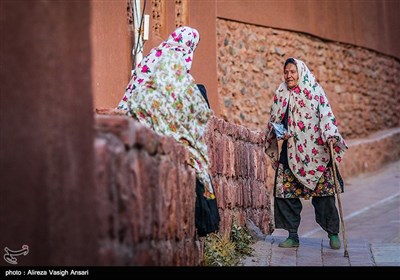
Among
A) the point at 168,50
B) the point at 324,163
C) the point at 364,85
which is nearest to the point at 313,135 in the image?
the point at 324,163

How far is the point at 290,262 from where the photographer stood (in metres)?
8.46

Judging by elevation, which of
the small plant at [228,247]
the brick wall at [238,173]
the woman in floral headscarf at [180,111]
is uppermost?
the woman in floral headscarf at [180,111]

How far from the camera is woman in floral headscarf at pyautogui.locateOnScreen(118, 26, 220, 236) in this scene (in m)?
6.68

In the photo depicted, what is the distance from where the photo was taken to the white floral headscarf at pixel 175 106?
6676 millimetres

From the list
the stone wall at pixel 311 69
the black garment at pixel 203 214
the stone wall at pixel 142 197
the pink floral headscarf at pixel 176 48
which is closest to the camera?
the stone wall at pixel 142 197

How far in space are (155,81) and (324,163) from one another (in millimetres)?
3149

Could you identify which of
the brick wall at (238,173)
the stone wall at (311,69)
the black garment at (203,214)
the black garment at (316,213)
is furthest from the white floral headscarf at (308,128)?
the stone wall at (311,69)

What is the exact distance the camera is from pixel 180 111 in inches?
272

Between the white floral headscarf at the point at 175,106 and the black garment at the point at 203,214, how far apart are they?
2.1 inches

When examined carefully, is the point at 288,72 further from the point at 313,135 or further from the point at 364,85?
the point at 364,85

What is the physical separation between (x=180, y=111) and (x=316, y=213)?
3.04m

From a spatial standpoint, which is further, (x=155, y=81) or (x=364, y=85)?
(x=364, y=85)

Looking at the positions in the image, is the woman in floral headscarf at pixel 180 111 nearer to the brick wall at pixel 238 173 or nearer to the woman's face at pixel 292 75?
the brick wall at pixel 238 173

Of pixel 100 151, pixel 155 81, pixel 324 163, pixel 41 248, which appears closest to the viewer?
pixel 41 248
